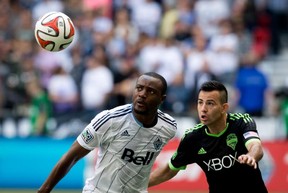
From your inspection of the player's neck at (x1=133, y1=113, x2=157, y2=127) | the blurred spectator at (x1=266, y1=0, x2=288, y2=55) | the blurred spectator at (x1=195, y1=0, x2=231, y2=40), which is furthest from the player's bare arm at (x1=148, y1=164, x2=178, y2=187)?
the blurred spectator at (x1=266, y1=0, x2=288, y2=55)

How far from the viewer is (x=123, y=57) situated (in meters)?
18.8

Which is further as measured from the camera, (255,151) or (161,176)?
(161,176)

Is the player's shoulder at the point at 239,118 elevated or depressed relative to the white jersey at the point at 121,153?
elevated

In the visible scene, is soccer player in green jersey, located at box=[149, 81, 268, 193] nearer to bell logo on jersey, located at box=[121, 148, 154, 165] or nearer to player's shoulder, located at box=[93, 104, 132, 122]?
bell logo on jersey, located at box=[121, 148, 154, 165]

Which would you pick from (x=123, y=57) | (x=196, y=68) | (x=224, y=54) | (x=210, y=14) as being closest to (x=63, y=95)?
(x=123, y=57)

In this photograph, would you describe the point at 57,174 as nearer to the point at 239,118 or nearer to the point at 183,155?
the point at 183,155

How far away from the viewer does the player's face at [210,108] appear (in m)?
8.45

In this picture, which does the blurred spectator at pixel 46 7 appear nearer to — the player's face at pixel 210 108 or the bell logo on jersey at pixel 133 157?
the bell logo on jersey at pixel 133 157

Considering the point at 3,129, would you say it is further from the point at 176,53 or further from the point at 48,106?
the point at 176,53

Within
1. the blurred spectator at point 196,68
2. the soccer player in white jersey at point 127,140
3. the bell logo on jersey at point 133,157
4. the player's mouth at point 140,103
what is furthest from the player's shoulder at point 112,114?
the blurred spectator at point 196,68

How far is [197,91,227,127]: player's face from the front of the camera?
8453 mm

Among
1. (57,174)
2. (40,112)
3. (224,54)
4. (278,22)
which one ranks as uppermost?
(278,22)

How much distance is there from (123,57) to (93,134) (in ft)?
34.5

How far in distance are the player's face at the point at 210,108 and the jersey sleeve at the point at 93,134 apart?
3.28 ft
